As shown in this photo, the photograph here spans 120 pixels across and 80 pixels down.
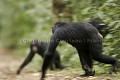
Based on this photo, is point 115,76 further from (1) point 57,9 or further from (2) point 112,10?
(1) point 57,9

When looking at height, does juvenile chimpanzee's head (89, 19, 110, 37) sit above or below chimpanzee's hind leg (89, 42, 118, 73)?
above

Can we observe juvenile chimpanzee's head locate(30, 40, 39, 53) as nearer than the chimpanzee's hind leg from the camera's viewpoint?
No

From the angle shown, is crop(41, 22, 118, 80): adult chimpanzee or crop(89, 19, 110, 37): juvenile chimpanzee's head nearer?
crop(41, 22, 118, 80): adult chimpanzee

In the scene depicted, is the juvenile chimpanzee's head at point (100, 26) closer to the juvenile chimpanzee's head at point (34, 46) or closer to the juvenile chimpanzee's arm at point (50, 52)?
the juvenile chimpanzee's arm at point (50, 52)

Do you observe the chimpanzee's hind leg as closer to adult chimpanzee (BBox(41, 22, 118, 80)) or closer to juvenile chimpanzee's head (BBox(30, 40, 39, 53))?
adult chimpanzee (BBox(41, 22, 118, 80))

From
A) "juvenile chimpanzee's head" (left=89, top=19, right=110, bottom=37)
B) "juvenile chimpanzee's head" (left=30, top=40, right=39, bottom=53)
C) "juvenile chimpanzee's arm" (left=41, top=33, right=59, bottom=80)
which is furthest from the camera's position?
"juvenile chimpanzee's head" (left=30, top=40, right=39, bottom=53)

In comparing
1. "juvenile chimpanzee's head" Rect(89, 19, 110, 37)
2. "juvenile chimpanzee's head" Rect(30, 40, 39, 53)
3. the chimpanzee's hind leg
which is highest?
"juvenile chimpanzee's head" Rect(89, 19, 110, 37)

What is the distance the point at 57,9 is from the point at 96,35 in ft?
15.2

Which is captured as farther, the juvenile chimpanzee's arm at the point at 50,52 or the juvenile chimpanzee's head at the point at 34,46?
the juvenile chimpanzee's head at the point at 34,46

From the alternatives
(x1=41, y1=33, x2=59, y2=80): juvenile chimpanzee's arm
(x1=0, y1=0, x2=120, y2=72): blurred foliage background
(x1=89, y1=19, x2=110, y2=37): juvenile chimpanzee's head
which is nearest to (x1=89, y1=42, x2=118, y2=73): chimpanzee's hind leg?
(x1=41, y1=33, x2=59, y2=80): juvenile chimpanzee's arm

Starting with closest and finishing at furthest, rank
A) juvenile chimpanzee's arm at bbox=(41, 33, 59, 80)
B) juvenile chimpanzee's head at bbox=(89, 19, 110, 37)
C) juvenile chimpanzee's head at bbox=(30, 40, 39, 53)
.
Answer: juvenile chimpanzee's arm at bbox=(41, 33, 59, 80) < juvenile chimpanzee's head at bbox=(89, 19, 110, 37) < juvenile chimpanzee's head at bbox=(30, 40, 39, 53)

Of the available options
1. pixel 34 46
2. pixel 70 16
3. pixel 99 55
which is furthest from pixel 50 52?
pixel 70 16

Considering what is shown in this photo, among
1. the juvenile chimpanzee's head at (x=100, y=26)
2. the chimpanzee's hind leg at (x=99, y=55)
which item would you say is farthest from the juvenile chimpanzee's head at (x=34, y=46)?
the chimpanzee's hind leg at (x=99, y=55)

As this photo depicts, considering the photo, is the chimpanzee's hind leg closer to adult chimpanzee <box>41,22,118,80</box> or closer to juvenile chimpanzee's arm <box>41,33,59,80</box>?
adult chimpanzee <box>41,22,118,80</box>
